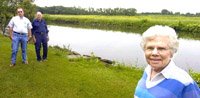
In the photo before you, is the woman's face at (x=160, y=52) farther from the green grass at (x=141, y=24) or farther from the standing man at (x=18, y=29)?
the green grass at (x=141, y=24)

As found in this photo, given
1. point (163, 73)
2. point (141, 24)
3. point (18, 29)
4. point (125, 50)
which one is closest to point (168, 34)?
point (163, 73)

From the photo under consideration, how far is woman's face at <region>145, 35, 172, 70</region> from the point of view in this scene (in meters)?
1.60

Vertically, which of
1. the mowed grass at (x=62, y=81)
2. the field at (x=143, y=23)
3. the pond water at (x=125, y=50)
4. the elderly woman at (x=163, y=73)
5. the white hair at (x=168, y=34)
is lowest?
the pond water at (x=125, y=50)

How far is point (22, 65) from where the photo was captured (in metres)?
6.47

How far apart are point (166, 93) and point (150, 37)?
497 mm

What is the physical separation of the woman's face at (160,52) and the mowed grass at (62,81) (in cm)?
316

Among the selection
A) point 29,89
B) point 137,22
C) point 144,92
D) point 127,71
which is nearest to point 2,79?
point 29,89

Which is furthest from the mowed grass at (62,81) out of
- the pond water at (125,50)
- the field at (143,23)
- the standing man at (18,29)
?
the field at (143,23)

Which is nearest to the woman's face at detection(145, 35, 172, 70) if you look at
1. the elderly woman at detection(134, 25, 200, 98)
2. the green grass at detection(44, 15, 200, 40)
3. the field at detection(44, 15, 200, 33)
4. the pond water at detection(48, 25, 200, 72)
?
the elderly woman at detection(134, 25, 200, 98)

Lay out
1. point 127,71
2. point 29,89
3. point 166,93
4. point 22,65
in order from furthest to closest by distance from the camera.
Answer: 1. point 127,71
2. point 22,65
3. point 29,89
4. point 166,93

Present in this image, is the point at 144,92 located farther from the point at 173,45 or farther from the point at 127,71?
the point at 127,71

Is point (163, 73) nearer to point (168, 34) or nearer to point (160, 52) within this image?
point (160, 52)

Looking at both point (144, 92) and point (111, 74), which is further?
point (111, 74)

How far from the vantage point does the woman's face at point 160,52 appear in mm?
1600
